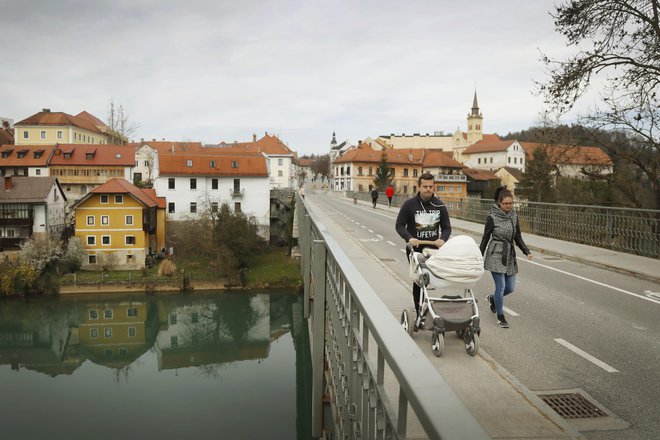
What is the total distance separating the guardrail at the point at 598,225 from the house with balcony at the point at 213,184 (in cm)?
4536

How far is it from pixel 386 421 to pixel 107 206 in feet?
181

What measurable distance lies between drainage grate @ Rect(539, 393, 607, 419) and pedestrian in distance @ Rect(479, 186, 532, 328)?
221 cm

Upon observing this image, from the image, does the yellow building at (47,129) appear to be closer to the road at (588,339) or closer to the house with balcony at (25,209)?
the house with balcony at (25,209)

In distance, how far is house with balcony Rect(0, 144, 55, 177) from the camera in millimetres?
68688

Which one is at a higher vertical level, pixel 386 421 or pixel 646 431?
pixel 386 421

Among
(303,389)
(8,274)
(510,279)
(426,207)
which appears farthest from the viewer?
(8,274)

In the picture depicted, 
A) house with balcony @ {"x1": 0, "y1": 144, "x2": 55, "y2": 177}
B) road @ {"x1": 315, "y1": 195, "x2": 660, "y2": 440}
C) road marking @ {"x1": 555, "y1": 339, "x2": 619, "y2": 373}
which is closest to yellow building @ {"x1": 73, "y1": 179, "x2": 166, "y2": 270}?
house with balcony @ {"x1": 0, "y1": 144, "x2": 55, "y2": 177}

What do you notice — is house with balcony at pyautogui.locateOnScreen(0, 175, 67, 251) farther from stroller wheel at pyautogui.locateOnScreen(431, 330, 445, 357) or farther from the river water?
stroller wheel at pyautogui.locateOnScreen(431, 330, 445, 357)

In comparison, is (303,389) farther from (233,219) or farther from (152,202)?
(152,202)

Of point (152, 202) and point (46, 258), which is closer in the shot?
point (46, 258)

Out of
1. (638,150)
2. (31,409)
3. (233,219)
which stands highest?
(638,150)

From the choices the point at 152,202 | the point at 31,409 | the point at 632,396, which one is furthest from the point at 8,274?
the point at 632,396

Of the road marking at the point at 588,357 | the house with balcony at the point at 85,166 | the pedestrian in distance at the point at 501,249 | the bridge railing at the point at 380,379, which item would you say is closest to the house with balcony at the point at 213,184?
the house with balcony at the point at 85,166

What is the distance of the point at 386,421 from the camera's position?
2262mm
